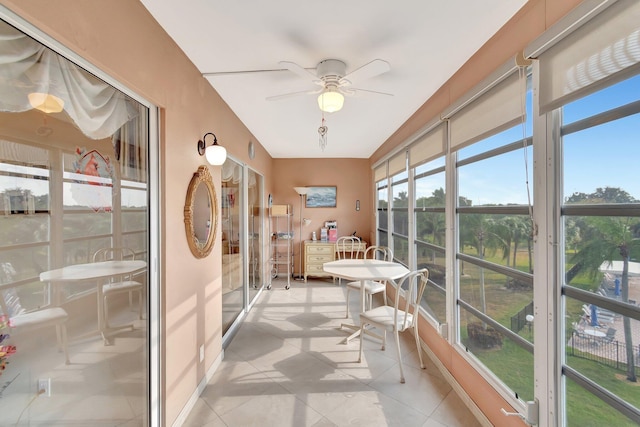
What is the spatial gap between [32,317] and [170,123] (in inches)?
48.9

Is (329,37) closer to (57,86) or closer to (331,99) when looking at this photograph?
(331,99)

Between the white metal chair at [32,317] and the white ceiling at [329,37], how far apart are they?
148 cm

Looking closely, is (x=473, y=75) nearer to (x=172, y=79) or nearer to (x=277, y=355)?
(x=172, y=79)

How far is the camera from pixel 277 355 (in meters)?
2.75

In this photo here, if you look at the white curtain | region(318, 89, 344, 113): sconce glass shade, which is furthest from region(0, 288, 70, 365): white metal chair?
region(318, 89, 344, 113): sconce glass shade

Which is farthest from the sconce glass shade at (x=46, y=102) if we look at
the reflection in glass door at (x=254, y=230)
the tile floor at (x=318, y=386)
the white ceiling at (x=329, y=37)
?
the reflection in glass door at (x=254, y=230)

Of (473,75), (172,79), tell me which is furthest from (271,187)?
(473,75)

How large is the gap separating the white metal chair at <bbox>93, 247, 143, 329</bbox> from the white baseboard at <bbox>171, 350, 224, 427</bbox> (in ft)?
2.74

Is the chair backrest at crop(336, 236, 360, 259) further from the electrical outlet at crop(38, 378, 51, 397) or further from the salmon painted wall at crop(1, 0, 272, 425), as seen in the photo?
the electrical outlet at crop(38, 378, 51, 397)

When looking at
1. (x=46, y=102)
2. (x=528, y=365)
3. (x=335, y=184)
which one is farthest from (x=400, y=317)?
(x=335, y=184)

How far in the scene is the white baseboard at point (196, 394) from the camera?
1.83 m

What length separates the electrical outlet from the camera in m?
0.99

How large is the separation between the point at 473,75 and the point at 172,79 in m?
2.04

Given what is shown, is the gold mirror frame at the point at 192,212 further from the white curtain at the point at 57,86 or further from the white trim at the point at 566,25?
the white trim at the point at 566,25
